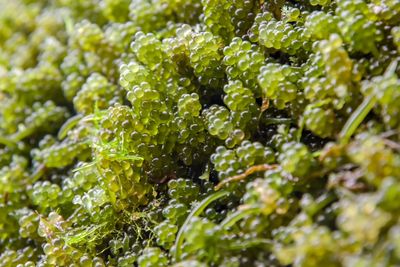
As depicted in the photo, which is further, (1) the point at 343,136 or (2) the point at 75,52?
(2) the point at 75,52

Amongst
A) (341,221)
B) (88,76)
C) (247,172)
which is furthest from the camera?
(88,76)

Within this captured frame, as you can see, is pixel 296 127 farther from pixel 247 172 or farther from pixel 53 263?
pixel 53 263

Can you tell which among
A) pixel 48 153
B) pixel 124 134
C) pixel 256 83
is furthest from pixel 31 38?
pixel 256 83

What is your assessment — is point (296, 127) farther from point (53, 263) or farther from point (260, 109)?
point (53, 263)

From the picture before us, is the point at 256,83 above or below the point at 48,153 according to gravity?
above

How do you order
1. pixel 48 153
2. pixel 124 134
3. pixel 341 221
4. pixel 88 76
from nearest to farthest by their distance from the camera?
pixel 341 221, pixel 124 134, pixel 48 153, pixel 88 76

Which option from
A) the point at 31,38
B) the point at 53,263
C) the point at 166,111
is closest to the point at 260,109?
the point at 166,111
